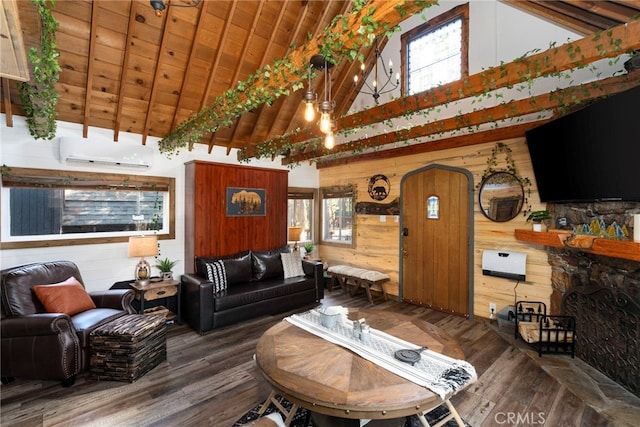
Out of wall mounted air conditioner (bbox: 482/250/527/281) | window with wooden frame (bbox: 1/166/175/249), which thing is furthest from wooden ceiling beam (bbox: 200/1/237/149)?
wall mounted air conditioner (bbox: 482/250/527/281)

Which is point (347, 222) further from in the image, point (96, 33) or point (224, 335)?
point (96, 33)

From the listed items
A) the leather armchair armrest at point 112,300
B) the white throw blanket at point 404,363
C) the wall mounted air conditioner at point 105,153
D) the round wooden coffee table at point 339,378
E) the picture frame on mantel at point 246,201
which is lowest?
the leather armchair armrest at point 112,300

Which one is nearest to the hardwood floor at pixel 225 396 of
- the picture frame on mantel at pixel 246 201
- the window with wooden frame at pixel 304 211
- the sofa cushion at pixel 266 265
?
the sofa cushion at pixel 266 265

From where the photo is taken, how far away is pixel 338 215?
6.54 meters

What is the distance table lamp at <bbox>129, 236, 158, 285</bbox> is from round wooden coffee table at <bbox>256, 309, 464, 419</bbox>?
8.19 feet

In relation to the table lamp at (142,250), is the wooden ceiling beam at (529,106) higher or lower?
higher

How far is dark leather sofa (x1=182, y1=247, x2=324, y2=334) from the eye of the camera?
3.86 meters

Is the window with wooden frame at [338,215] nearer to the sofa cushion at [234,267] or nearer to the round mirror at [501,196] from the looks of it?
the sofa cushion at [234,267]

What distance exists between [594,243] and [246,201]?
4.62 meters

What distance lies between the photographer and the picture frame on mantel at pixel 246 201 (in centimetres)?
498

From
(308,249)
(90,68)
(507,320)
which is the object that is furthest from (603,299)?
(90,68)

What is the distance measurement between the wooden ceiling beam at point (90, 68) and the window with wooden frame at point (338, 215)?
432cm

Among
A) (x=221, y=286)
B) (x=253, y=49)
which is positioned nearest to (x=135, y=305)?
(x=221, y=286)

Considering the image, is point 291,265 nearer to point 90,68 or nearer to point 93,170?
point 93,170
